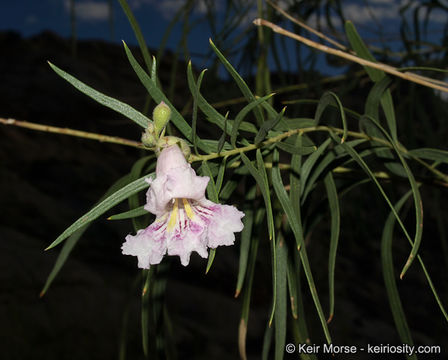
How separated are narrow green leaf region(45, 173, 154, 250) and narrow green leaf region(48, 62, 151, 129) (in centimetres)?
6

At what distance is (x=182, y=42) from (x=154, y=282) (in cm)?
67

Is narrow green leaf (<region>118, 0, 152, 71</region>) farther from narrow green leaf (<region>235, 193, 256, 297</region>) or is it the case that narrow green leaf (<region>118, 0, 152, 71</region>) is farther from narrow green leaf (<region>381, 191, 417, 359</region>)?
narrow green leaf (<region>381, 191, 417, 359</region>)

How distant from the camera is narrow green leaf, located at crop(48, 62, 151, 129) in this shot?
16.0 inches

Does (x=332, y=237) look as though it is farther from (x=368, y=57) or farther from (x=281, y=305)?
(x=368, y=57)

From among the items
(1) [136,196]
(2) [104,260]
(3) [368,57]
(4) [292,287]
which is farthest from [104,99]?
(2) [104,260]

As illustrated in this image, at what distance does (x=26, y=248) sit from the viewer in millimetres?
1535

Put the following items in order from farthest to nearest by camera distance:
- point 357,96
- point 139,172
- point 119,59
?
point 119,59, point 357,96, point 139,172

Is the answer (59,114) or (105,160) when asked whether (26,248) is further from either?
(59,114)

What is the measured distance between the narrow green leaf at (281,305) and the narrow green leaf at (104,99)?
23cm

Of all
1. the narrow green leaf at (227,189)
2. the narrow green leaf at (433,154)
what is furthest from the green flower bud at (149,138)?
the narrow green leaf at (433,154)

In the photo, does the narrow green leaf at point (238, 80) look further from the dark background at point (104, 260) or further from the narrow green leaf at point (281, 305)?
the dark background at point (104, 260)

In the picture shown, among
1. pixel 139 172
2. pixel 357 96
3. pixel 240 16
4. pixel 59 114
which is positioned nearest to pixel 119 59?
pixel 59 114

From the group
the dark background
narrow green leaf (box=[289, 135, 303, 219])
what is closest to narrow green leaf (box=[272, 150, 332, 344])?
narrow green leaf (box=[289, 135, 303, 219])

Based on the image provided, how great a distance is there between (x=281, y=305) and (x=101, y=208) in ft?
0.81
